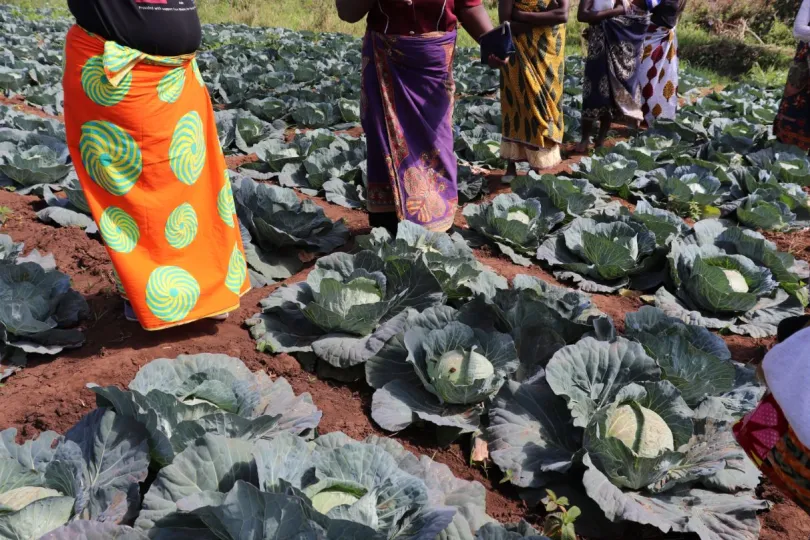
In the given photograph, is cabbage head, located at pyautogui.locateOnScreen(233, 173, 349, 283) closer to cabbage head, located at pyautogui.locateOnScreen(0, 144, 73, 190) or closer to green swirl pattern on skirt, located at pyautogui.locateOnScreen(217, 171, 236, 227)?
green swirl pattern on skirt, located at pyautogui.locateOnScreen(217, 171, 236, 227)

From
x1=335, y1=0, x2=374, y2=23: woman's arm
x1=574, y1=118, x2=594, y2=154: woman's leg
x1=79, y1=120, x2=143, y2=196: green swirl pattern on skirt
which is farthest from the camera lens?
x1=574, y1=118, x2=594, y2=154: woman's leg

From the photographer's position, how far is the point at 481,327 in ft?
9.02

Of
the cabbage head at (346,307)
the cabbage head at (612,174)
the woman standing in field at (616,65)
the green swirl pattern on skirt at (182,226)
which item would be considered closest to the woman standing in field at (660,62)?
the woman standing in field at (616,65)

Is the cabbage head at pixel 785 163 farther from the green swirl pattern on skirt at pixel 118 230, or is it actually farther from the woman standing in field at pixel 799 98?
the green swirl pattern on skirt at pixel 118 230

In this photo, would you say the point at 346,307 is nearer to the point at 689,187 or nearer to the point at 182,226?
the point at 182,226

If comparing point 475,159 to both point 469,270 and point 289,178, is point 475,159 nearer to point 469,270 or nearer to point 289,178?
Answer: point 289,178

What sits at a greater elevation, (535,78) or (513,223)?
(535,78)

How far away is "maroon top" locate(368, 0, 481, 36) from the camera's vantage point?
10.1 feet

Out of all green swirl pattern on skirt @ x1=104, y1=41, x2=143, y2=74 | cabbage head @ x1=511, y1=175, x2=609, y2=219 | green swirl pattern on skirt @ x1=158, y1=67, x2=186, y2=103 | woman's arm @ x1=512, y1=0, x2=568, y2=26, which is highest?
woman's arm @ x1=512, y1=0, x2=568, y2=26

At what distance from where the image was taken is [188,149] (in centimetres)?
246

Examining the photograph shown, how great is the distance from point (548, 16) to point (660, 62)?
7.74 ft

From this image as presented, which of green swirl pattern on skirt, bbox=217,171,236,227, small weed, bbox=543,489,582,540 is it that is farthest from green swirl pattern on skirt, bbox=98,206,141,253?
small weed, bbox=543,489,582,540

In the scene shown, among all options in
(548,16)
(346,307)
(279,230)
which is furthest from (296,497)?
(548,16)

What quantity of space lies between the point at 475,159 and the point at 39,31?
12.7 metres
